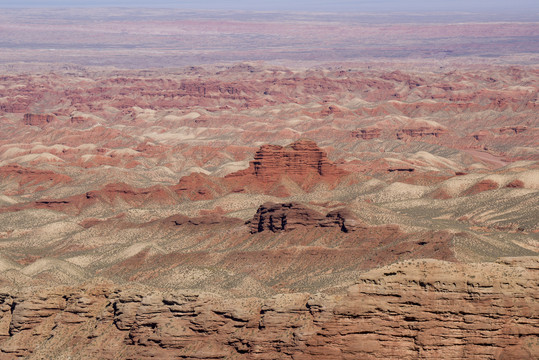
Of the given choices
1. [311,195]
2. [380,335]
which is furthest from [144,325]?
[311,195]

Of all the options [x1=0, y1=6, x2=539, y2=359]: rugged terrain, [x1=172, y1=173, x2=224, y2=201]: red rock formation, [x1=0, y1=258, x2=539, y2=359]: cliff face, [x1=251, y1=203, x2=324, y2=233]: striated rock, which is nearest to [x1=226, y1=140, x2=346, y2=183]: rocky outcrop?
[x1=0, y1=6, x2=539, y2=359]: rugged terrain

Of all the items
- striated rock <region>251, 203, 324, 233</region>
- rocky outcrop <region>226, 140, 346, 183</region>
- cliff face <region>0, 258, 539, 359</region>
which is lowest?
rocky outcrop <region>226, 140, 346, 183</region>

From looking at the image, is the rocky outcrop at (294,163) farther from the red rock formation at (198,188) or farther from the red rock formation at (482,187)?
the red rock formation at (482,187)

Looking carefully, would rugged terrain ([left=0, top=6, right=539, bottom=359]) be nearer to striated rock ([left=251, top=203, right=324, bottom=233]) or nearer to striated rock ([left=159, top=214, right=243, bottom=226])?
striated rock ([left=251, top=203, right=324, bottom=233])

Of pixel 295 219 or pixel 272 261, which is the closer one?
pixel 272 261

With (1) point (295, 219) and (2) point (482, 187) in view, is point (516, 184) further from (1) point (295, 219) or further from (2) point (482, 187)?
(1) point (295, 219)

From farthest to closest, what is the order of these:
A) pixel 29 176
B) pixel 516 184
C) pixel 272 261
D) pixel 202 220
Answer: pixel 29 176 < pixel 516 184 < pixel 202 220 < pixel 272 261

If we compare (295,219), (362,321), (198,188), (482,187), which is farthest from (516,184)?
(362,321)
